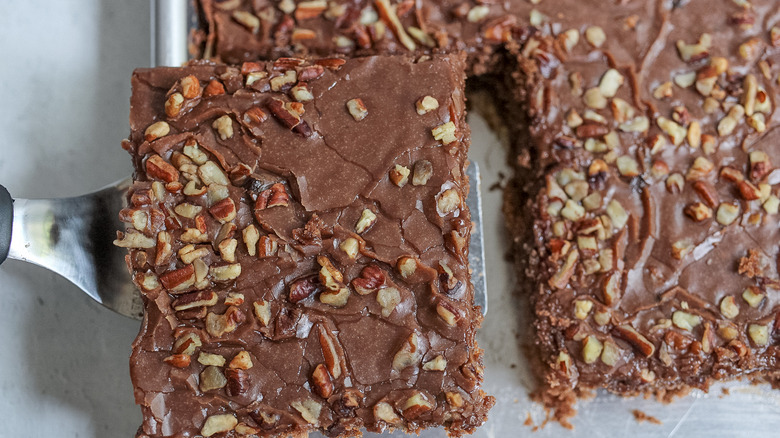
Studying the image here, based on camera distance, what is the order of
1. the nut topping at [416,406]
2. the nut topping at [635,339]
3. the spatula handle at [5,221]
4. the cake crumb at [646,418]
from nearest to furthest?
the nut topping at [416,406], the spatula handle at [5,221], the nut topping at [635,339], the cake crumb at [646,418]

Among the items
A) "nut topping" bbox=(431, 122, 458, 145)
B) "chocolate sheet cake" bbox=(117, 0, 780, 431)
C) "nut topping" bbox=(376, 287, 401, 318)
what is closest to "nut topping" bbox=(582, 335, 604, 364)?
"chocolate sheet cake" bbox=(117, 0, 780, 431)

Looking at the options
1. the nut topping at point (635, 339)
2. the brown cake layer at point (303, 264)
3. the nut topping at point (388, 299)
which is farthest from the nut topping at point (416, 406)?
the nut topping at point (635, 339)

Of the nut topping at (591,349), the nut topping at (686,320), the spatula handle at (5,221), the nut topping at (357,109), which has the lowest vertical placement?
the nut topping at (591,349)

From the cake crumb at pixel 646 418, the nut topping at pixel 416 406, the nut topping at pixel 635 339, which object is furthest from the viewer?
the cake crumb at pixel 646 418

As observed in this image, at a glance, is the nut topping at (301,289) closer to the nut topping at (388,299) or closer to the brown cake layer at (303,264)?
the brown cake layer at (303,264)

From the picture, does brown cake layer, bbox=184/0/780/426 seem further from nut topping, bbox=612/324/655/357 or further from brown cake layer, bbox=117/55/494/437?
brown cake layer, bbox=117/55/494/437

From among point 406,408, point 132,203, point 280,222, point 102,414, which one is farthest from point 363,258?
point 102,414

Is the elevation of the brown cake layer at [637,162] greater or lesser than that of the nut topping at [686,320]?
greater

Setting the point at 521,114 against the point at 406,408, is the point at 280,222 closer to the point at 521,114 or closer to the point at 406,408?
the point at 406,408

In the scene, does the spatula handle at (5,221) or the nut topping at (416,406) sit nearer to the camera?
the nut topping at (416,406)
